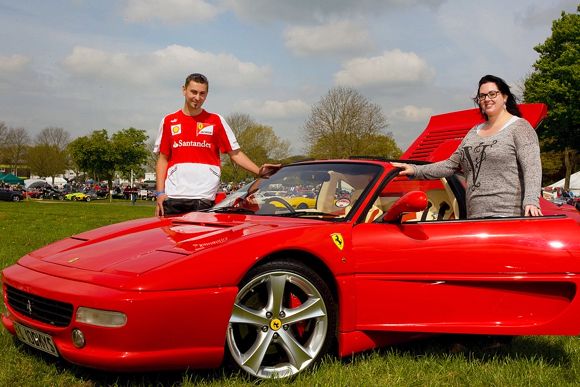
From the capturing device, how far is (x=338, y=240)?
3.14m

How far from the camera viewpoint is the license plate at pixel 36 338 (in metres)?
2.68

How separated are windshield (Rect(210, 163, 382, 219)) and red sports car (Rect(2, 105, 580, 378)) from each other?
0.06 feet

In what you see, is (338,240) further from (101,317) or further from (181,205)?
(181,205)

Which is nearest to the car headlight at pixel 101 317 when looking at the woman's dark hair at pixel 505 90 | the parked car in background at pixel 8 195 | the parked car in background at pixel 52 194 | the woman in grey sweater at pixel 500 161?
the woman in grey sweater at pixel 500 161

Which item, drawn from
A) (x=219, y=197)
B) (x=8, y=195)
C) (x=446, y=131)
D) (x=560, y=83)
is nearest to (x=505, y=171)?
(x=446, y=131)

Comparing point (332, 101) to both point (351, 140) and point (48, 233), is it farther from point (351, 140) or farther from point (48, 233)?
point (48, 233)

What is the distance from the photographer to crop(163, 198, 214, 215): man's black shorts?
15.4 ft

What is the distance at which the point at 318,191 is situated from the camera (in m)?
3.80

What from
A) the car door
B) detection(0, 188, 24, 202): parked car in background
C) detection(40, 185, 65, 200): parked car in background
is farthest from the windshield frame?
detection(40, 185, 65, 200): parked car in background

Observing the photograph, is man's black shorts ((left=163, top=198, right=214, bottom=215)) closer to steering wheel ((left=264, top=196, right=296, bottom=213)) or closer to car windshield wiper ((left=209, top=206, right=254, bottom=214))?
car windshield wiper ((left=209, top=206, right=254, bottom=214))

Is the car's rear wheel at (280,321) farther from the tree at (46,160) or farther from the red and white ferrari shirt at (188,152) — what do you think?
the tree at (46,160)

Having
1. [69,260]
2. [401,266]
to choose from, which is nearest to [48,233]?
[69,260]

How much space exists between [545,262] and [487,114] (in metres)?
1.12

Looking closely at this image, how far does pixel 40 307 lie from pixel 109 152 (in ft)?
154
